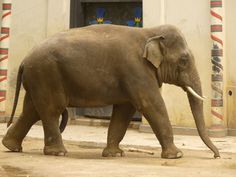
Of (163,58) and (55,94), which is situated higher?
(163,58)

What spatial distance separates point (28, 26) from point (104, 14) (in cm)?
188

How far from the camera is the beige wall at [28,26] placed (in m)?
11.3

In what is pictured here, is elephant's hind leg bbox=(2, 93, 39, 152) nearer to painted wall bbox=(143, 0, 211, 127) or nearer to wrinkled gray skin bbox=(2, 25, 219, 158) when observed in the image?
wrinkled gray skin bbox=(2, 25, 219, 158)

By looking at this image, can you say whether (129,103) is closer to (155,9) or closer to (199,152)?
(199,152)

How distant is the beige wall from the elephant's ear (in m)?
5.66

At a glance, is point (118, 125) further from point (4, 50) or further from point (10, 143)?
point (4, 50)

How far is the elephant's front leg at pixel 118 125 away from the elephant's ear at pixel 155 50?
0.79 metres

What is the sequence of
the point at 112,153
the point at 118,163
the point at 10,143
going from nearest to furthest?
the point at 118,163 → the point at 112,153 → the point at 10,143

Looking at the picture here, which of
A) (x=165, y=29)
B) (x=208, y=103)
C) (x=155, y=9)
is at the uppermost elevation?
(x=155, y=9)

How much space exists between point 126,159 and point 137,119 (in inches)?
212

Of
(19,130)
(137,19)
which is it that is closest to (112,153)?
(19,130)

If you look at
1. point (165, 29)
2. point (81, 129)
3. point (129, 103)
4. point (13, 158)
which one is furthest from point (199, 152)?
point (81, 129)

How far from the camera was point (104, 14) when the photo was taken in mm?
11820

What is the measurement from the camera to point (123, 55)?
5879 mm
